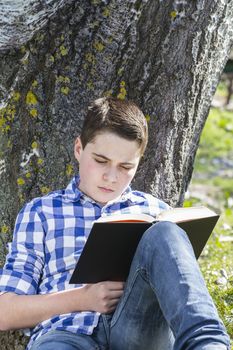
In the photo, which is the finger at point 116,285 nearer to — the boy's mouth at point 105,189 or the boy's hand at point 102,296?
the boy's hand at point 102,296

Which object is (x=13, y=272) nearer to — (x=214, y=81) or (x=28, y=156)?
(x=28, y=156)

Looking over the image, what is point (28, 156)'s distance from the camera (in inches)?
143

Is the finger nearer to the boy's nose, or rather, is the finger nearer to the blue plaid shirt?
the blue plaid shirt

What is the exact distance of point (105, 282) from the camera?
9.87 ft

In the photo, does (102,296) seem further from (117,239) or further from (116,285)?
(117,239)

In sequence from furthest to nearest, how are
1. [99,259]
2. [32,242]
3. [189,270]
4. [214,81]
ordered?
[214,81]
[32,242]
[99,259]
[189,270]

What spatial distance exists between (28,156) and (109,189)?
63cm

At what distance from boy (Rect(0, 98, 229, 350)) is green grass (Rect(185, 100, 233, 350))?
0.82 meters

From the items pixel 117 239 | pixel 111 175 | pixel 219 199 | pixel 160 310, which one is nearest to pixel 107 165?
pixel 111 175

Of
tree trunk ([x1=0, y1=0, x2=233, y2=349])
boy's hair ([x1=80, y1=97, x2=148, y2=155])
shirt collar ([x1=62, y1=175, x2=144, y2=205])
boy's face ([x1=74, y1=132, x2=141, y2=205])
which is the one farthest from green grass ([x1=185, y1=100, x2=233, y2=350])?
boy's hair ([x1=80, y1=97, x2=148, y2=155])

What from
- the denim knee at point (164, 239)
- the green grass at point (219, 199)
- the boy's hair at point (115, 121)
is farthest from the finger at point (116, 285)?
the green grass at point (219, 199)

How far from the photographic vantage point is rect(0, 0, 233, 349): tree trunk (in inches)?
140

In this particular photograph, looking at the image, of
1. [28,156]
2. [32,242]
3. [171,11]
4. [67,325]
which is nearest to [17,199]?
[28,156]

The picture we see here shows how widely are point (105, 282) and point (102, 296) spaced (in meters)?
0.07
